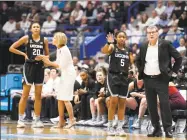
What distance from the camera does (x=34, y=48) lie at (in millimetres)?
11883

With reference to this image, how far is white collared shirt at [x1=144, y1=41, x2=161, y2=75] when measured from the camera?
33.5 ft

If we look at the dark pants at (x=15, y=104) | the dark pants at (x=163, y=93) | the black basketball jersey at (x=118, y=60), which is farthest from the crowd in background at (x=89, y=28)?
the dark pants at (x=163, y=93)

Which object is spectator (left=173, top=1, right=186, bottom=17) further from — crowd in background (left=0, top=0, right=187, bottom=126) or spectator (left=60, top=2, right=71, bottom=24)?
spectator (left=60, top=2, right=71, bottom=24)

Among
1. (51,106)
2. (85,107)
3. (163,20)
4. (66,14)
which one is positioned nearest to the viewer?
(85,107)

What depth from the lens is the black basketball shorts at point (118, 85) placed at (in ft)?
34.5

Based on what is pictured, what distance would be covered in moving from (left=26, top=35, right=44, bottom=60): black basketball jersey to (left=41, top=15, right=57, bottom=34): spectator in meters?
9.19

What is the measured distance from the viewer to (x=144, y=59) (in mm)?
10289

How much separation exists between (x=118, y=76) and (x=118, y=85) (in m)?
0.16

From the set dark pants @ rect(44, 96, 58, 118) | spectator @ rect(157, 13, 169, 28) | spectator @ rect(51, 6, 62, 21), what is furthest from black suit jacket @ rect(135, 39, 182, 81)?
spectator @ rect(51, 6, 62, 21)

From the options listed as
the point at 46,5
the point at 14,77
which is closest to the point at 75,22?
the point at 46,5

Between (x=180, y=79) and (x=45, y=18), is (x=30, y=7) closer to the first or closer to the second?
(x=45, y=18)

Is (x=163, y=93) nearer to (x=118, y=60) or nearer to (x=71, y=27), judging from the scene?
(x=118, y=60)

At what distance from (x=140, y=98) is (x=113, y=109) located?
8.00 feet

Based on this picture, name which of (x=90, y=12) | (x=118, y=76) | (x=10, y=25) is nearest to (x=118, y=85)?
(x=118, y=76)
